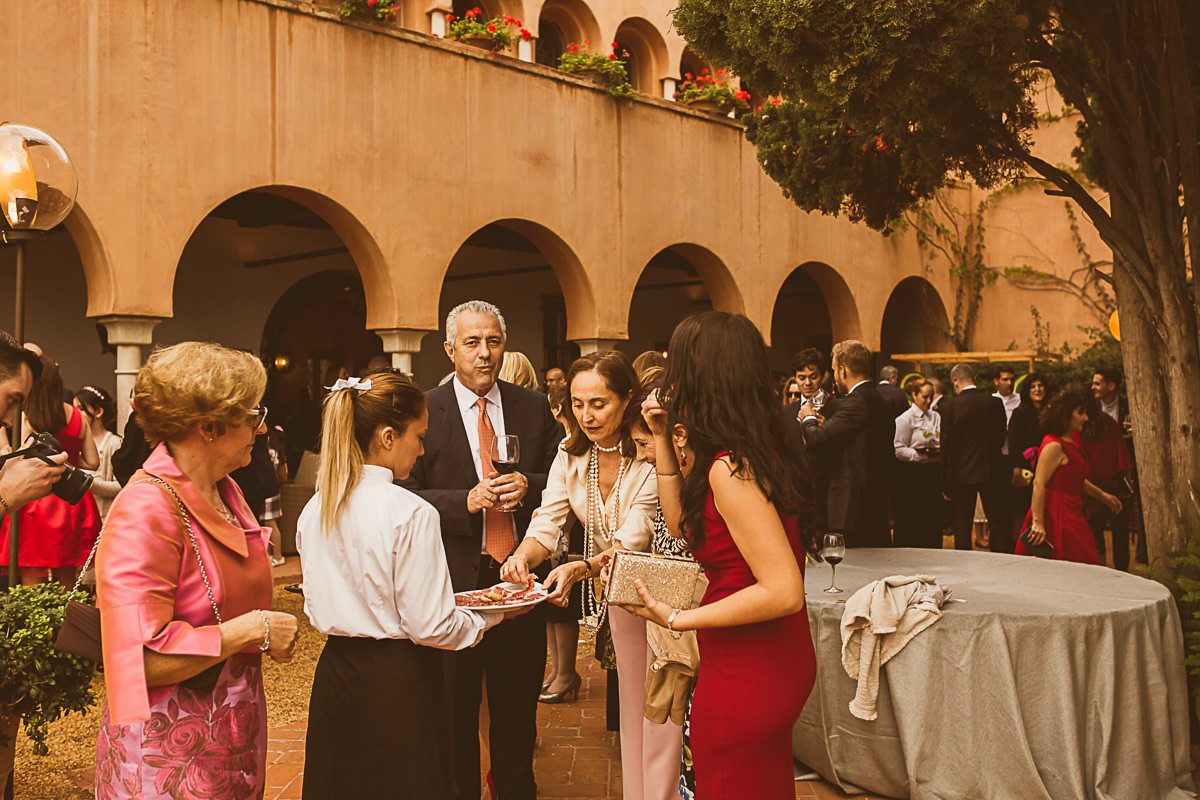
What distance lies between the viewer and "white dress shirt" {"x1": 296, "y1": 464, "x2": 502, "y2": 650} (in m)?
2.78

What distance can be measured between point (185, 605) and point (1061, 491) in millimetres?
A: 6193

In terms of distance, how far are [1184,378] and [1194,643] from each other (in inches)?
69.5

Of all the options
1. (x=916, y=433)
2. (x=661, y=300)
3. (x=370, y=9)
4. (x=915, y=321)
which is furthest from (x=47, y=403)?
(x=915, y=321)

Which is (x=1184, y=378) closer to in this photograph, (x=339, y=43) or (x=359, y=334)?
(x=339, y=43)

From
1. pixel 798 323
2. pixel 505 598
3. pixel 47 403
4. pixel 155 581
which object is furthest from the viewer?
pixel 798 323

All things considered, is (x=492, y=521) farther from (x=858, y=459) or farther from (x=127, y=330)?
(x=127, y=330)

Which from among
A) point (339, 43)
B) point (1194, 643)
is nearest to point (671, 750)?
point (1194, 643)

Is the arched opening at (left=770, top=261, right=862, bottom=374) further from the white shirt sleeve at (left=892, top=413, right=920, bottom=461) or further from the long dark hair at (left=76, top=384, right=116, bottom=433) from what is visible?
the long dark hair at (left=76, top=384, right=116, bottom=433)

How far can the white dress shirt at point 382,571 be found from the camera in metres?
2.78

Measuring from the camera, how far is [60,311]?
1291 cm

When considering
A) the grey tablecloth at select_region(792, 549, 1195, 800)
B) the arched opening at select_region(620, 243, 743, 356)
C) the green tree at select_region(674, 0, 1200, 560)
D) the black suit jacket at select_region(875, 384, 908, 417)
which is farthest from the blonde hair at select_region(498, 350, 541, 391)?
the arched opening at select_region(620, 243, 743, 356)

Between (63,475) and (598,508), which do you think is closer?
(63,475)

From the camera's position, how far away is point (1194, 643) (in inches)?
191

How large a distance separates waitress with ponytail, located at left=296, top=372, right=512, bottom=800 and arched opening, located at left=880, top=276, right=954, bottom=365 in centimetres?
1650
